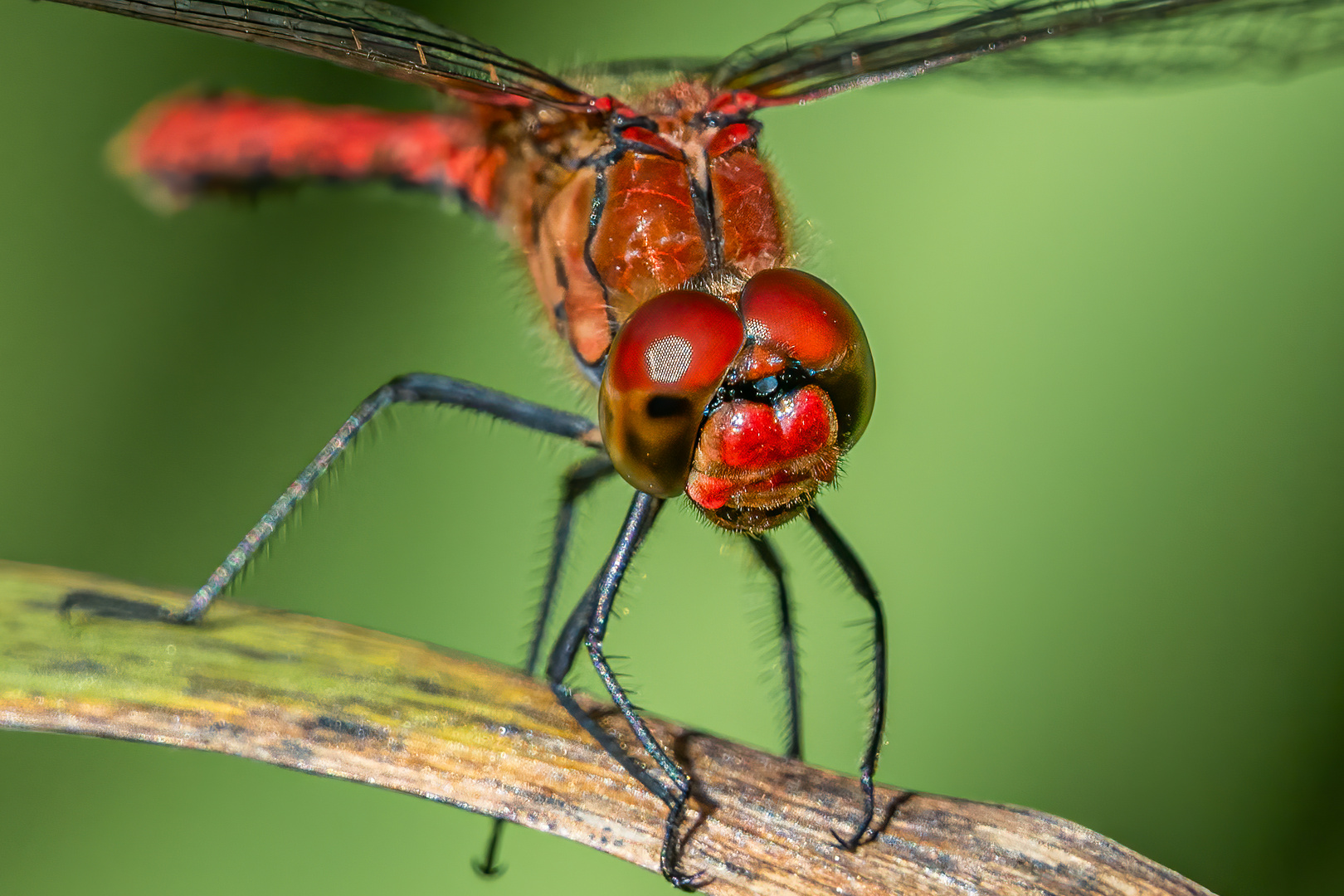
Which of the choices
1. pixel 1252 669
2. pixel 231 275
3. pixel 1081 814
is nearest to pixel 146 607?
pixel 231 275

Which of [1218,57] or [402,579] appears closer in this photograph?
[402,579]

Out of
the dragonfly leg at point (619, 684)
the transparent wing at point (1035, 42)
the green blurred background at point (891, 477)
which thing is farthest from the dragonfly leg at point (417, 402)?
the transparent wing at point (1035, 42)

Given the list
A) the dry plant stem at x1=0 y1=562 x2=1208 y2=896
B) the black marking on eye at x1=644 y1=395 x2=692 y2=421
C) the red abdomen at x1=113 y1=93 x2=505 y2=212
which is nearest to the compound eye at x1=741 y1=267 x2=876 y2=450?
the black marking on eye at x1=644 y1=395 x2=692 y2=421

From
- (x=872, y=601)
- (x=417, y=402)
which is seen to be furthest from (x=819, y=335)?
(x=417, y=402)

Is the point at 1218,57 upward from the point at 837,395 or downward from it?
upward

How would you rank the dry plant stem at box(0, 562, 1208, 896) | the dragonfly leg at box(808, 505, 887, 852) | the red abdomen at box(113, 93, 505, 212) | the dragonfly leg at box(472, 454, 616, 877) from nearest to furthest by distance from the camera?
the dry plant stem at box(0, 562, 1208, 896), the dragonfly leg at box(808, 505, 887, 852), the dragonfly leg at box(472, 454, 616, 877), the red abdomen at box(113, 93, 505, 212)

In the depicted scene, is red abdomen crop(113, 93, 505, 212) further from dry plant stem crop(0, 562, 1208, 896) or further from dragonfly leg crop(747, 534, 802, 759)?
dry plant stem crop(0, 562, 1208, 896)

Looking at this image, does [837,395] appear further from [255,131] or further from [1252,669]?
[255,131]
